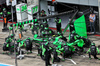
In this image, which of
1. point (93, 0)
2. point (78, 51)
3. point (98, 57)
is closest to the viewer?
point (98, 57)

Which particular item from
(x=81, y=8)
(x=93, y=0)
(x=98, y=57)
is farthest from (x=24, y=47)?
(x=81, y=8)

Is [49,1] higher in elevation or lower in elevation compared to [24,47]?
higher

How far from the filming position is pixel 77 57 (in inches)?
642

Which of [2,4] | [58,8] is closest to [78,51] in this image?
[58,8]

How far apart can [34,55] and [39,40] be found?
49.0 inches

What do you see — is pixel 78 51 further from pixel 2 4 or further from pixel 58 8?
pixel 2 4

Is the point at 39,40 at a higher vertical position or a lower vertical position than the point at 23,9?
lower

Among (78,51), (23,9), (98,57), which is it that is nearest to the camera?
(98,57)

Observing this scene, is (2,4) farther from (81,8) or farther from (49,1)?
(81,8)

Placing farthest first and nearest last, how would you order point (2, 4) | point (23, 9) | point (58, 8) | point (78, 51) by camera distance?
1. point (2, 4)
2. point (58, 8)
3. point (23, 9)
4. point (78, 51)

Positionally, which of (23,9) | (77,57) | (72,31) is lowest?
(77,57)

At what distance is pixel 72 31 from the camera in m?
18.0

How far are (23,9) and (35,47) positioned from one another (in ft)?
22.1

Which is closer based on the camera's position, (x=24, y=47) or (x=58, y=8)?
(x=24, y=47)
